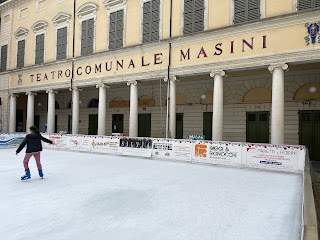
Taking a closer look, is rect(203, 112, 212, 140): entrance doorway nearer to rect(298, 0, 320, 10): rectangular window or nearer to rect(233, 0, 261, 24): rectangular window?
rect(233, 0, 261, 24): rectangular window

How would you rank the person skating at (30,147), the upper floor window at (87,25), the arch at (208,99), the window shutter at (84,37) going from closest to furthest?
1. the person skating at (30,147)
2. the arch at (208,99)
3. the upper floor window at (87,25)
4. the window shutter at (84,37)

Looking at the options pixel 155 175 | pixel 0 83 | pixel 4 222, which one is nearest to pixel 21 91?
pixel 0 83

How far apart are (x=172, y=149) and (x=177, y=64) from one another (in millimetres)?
5932

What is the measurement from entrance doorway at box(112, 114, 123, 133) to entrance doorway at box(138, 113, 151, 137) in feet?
7.40

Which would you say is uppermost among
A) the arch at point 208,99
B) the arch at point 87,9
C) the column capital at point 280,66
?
the arch at point 87,9

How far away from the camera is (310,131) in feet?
50.1

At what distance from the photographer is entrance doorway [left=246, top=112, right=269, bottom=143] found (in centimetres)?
1668

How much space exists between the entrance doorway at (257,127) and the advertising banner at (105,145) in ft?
30.1

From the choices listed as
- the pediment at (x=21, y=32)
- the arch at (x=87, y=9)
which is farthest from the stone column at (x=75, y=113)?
the pediment at (x=21, y=32)

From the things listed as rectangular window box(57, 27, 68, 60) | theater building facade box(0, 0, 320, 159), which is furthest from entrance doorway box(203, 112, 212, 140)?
rectangular window box(57, 27, 68, 60)

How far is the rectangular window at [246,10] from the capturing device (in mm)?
13414

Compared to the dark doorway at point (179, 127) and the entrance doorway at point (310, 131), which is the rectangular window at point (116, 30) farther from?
the entrance doorway at point (310, 131)

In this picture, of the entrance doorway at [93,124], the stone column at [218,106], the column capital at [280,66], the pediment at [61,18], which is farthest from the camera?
the entrance doorway at [93,124]

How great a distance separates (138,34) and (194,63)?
16.9ft
